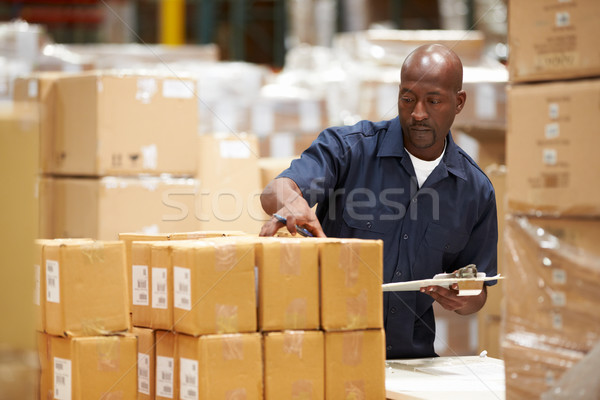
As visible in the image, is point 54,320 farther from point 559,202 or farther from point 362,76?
point 362,76

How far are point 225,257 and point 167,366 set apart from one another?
349mm

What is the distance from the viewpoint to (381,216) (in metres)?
2.97

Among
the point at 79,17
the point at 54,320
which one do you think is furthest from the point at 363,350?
the point at 79,17

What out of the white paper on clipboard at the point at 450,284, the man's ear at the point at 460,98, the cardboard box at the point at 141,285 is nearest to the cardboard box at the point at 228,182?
the man's ear at the point at 460,98

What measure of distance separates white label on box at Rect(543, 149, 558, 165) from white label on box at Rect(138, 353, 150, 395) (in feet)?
3.90

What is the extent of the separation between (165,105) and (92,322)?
2375 mm

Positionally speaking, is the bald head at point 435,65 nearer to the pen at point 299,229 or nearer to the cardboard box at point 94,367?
the pen at point 299,229

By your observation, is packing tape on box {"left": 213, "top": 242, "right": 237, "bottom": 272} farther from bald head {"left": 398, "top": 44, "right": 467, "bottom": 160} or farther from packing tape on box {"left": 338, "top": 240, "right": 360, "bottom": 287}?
bald head {"left": 398, "top": 44, "right": 467, "bottom": 160}

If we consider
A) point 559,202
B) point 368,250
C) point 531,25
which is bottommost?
point 368,250

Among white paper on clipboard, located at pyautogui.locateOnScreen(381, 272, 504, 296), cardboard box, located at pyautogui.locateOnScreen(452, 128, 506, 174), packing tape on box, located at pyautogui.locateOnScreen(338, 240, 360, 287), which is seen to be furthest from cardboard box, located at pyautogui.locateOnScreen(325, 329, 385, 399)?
cardboard box, located at pyautogui.locateOnScreen(452, 128, 506, 174)

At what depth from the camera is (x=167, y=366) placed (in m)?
2.13

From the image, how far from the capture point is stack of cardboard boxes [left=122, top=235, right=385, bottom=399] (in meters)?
2.03

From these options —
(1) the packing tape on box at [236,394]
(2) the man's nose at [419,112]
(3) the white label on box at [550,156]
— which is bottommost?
(1) the packing tape on box at [236,394]

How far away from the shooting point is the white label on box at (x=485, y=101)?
18.0 ft
